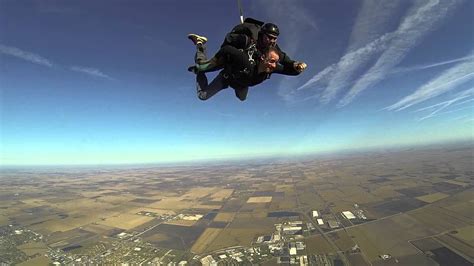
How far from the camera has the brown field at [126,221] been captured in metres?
28.3

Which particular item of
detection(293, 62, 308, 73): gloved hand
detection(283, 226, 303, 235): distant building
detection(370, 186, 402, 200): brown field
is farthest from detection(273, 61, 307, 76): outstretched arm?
detection(370, 186, 402, 200): brown field

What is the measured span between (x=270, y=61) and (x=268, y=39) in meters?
0.27

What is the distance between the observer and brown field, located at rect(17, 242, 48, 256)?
20125mm

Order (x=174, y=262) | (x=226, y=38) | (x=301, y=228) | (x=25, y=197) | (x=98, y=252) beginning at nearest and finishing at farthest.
Answer: (x=226, y=38) < (x=174, y=262) < (x=98, y=252) < (x=301, y=228) < (x=25, y=197)

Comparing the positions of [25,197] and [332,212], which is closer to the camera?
[332,212]

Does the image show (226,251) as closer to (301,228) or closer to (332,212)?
(301,228)

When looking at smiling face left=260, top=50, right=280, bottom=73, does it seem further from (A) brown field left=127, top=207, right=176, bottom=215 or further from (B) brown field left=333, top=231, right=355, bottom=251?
(A) brown field left=127, top=207, right=176, bottom=215

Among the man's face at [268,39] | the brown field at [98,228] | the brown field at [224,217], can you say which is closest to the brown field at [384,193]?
the brown field at [224,217]

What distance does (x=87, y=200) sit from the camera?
45812mm

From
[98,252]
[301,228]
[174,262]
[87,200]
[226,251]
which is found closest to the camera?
[174,262]

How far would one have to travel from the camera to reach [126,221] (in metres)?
30.1

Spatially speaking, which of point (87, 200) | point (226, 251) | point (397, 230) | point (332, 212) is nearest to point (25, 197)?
point (87, 200)

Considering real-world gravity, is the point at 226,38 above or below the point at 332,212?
above

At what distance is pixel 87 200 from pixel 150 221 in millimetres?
23090
